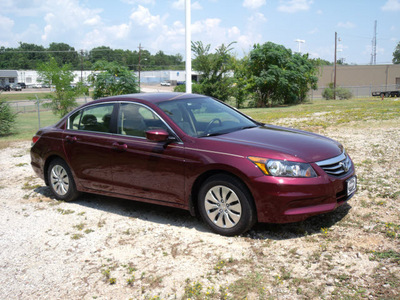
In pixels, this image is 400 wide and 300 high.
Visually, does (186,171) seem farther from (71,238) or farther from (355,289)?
(355,289)

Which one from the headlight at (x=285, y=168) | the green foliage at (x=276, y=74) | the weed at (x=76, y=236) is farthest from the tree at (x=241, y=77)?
the headlight at (x=285, y=168)

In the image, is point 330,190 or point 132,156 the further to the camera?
point 132,156

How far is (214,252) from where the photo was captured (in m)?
4.51

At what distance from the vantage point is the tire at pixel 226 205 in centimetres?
462

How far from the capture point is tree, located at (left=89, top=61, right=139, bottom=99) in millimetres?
22266

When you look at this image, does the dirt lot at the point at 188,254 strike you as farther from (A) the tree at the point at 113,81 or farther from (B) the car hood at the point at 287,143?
(A) the tree at the point at 113,81

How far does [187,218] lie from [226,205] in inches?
44.9

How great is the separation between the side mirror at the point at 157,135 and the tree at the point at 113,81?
1763 cm

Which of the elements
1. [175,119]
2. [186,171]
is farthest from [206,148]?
[175,119]

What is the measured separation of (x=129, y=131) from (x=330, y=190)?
2.76 meters

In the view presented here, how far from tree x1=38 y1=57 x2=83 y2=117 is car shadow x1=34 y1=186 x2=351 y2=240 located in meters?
15.0

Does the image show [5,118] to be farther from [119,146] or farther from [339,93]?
[339,93]

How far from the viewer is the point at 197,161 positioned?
4.93m

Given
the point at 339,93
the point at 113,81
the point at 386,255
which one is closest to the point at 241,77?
the point at 339,93
